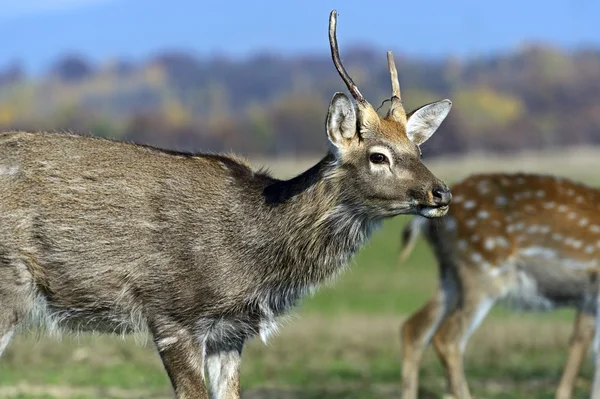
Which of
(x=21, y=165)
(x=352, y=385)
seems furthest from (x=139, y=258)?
(x=352, y=385)

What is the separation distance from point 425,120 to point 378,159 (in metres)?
0.59

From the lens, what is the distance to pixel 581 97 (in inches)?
4747

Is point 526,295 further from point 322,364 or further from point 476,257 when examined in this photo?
point 322,364

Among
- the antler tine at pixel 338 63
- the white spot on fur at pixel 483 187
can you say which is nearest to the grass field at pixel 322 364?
the antler tine at pixel 338 63

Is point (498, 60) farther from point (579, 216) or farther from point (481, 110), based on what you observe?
point (579, 216)

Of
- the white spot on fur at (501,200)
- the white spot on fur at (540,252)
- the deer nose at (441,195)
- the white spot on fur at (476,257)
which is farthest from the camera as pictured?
the white spot on fur at (501,200)

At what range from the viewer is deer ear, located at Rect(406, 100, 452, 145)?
7.43 meters

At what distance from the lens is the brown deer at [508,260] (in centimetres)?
1051

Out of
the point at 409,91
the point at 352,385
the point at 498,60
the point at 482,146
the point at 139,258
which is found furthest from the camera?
the point at 498,60

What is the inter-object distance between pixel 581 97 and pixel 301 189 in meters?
117

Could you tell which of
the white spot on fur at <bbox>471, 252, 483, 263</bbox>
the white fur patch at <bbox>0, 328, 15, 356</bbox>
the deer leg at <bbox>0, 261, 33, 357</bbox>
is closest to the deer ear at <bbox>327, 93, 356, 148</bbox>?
the deer leg at <bbox>0, 261, 33, 357</bbox>

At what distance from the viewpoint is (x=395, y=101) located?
743cm

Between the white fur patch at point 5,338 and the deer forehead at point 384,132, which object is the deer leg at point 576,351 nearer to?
the deer forehead at point 384,132

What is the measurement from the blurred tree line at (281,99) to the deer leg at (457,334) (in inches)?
1585
